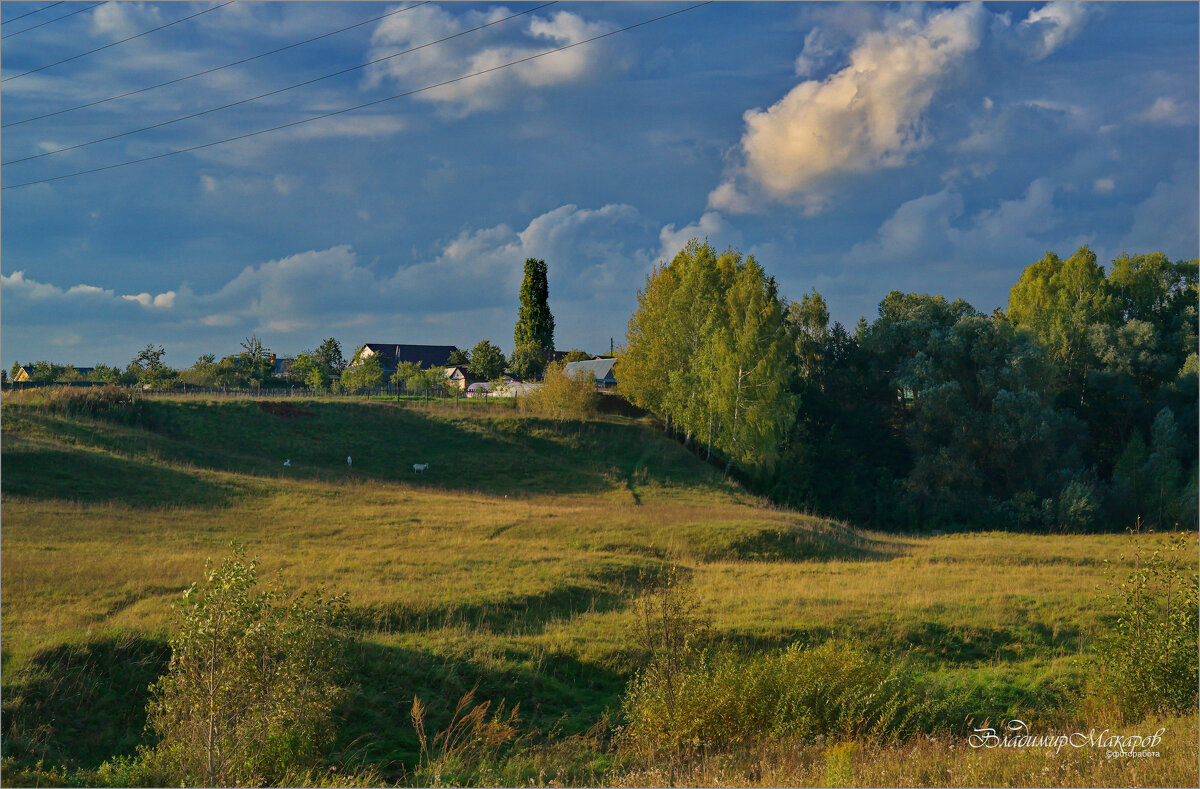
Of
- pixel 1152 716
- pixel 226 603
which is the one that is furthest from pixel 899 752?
pixel 226 603

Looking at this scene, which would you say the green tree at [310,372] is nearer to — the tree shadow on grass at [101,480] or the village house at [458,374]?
the village house at [458,374]

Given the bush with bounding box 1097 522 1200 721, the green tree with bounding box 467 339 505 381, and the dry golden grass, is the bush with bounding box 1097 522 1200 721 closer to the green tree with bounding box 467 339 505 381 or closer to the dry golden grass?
the dry golden grass

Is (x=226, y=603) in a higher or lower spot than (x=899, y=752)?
higher

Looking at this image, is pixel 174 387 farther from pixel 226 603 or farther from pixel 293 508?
pixel 226 603

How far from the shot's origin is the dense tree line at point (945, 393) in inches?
1954

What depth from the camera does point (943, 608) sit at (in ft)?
59.6

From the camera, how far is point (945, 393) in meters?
51.2

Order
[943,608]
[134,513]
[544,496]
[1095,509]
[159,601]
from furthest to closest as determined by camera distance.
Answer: [1095,509], [544,496], [134,513], [943,608], [159,601]

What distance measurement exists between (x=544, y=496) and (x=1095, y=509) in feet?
118

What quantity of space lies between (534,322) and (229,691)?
78151 millimetres

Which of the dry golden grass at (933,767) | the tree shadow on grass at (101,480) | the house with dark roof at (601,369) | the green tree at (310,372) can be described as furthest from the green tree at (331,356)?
the dry golden grass at (933,767)

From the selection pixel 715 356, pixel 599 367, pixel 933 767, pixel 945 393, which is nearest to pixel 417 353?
pixel 599 367

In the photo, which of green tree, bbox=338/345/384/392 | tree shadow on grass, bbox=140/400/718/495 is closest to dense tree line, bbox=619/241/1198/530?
tree shadow on grass, bbox=140/400/718/495

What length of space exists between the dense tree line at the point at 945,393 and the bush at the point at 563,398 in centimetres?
372
